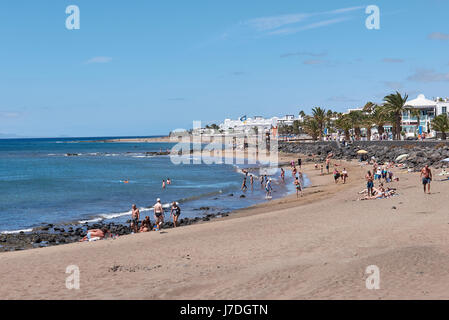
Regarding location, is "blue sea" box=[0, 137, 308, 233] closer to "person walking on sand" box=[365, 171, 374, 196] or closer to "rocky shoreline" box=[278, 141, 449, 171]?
"person walking on sand" box=[365, 171, 374, 196]

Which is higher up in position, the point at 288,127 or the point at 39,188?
the point at 288,127

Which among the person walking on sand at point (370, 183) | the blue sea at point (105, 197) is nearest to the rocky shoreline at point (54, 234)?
the blue sea at point (105, 197)

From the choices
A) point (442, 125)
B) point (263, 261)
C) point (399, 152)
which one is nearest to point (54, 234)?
point (263, 261)

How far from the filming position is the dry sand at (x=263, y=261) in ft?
31.0

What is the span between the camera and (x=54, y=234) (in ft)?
69.9

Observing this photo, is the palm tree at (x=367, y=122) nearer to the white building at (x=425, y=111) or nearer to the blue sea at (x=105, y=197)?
the white building at (x=425, y=111)

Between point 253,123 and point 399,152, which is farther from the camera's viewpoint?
point 253,123

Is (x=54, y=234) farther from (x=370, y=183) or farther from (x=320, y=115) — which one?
(x=320, y=115)

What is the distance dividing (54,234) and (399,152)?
4187cm

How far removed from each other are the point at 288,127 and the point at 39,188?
120259 mm

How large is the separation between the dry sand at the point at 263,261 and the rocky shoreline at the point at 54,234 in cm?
352

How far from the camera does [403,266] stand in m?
10.5
